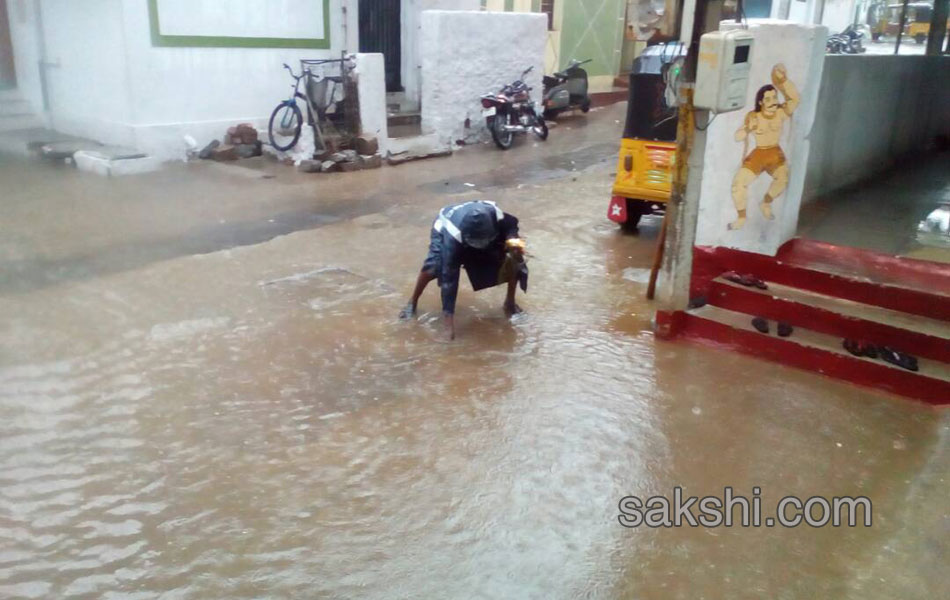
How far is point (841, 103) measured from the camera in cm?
800

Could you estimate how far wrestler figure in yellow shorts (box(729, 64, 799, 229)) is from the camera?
5883 millimetres

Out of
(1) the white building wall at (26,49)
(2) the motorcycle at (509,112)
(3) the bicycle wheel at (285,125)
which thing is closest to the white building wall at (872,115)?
(2) the motorcycle at (509,112)

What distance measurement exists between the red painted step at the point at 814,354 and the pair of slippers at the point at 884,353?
0.14 feet

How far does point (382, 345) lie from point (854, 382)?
3219 millimetres

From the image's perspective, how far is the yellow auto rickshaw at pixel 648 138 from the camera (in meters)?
7.74

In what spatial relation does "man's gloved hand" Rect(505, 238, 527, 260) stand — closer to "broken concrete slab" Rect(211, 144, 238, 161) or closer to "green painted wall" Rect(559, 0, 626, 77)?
"broken concrete slab" Rect(211, 144, 238, 161)

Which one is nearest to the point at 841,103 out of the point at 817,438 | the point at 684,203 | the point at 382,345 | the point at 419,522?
the point at 684,203

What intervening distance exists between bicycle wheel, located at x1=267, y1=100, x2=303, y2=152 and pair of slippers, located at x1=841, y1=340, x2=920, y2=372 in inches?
330

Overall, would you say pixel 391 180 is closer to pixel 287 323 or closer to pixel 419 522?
pixel 287 323

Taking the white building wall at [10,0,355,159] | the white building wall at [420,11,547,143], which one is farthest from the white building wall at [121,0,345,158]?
the white building wall at [420,11,547,143]

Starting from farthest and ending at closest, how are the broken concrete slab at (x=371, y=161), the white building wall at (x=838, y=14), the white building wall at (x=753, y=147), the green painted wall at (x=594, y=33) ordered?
1. the green painted wall at (x=594, y=33)
2. the white building wall at (x=838, y=14)
3. the broken concrete slab at (x=371, y=161)
4. the white building wall at (x=753, y=147)

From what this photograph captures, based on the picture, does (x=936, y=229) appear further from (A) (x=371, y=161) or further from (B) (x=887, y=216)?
(A) (x=371, y=161)

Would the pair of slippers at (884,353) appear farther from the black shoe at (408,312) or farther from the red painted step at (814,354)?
the black shoe at (408,312)

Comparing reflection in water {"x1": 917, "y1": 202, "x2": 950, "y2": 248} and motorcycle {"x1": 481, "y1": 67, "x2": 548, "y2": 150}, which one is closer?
reflection in water {"x1": 917, "y1": 202, "x2": 950, "y2": 248}
